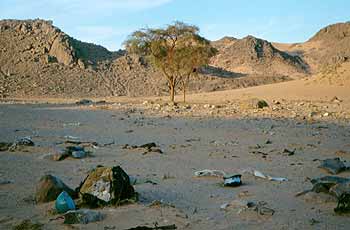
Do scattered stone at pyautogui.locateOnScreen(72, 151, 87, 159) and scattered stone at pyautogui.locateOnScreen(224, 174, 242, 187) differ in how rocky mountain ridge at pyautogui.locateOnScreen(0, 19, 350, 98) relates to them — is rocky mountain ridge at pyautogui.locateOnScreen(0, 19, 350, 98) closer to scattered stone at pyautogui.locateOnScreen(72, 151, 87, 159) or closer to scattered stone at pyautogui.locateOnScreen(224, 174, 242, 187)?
scattered stone at pyautogui.locateOnScreen(72, 151, 87, 159)

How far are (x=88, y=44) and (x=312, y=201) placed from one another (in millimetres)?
67324

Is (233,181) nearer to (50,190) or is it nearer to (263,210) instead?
(263,210)

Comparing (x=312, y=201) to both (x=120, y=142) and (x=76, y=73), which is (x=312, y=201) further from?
(x=76, y=73)

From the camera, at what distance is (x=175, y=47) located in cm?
3553

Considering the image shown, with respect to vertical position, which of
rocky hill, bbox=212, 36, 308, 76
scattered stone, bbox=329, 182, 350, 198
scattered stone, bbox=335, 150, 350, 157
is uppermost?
rocky hill, bbox=212, 36, 308, 76

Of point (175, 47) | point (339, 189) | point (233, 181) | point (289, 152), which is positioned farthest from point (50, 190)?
point (175, 47)

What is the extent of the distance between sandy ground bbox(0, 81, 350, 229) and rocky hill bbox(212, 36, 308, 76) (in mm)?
62031

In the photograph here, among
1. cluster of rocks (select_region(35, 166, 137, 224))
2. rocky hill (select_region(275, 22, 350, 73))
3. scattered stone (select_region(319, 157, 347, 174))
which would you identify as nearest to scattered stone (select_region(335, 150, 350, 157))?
scattered stone (select_region(319, 157, 347, 174))

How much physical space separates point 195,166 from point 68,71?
174ft

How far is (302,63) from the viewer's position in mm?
89750

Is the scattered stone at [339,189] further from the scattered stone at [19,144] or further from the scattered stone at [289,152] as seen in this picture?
the scattered stone at [19,144]

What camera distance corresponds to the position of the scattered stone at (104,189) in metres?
5.57

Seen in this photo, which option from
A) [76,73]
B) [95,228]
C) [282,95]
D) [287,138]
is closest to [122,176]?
[95,228]

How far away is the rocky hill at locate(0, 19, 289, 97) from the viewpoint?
55.7 metres
